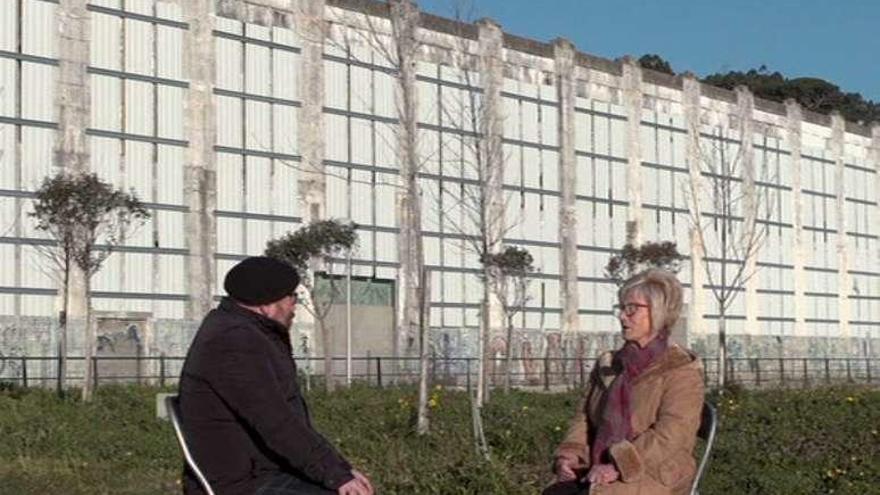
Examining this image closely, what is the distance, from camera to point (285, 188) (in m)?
41.7

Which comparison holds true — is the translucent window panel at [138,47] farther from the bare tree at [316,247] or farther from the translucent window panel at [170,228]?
the bare tree at [316,247]

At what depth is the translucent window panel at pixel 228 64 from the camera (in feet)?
133

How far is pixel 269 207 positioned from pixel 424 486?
28.8 m

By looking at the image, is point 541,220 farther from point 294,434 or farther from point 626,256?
point 294,434

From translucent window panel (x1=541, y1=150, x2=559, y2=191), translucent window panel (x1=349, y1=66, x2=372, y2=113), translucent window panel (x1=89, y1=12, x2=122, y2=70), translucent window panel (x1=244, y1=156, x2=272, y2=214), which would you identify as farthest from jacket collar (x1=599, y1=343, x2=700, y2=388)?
translucent window panel (x1=541, y1=150, x2=559, y2=191)

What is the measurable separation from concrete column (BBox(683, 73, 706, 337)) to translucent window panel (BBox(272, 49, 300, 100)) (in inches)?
711

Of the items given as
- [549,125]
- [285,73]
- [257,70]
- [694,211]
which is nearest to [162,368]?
[257,70]

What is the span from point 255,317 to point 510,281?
4086 cm

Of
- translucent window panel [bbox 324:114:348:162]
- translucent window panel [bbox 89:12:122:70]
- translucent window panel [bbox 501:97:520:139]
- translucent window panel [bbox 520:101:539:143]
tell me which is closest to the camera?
translucent window panel [bbox 89:12:122:70]

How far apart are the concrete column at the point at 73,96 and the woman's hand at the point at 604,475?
30.7m

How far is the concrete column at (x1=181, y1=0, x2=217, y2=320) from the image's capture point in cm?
3912

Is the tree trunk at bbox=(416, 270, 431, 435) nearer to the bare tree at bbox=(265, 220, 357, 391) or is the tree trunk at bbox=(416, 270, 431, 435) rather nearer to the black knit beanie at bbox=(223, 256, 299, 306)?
the bare tree at bbox=(265, 220, 357, 391)

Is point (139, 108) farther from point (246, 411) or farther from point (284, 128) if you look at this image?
point (246, 411)

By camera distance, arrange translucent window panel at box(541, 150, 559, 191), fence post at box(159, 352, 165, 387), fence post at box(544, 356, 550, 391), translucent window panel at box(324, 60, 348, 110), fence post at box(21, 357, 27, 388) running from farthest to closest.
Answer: translucent window panel at box(541, 150, 559, 191) → fence post at box(544, 356, 550, 391) → translucent window panel at box(324, 60, 348, 110) → fence post at box(159, 352, 165, 387) → fence post at box(21, 357, 27, 388)
